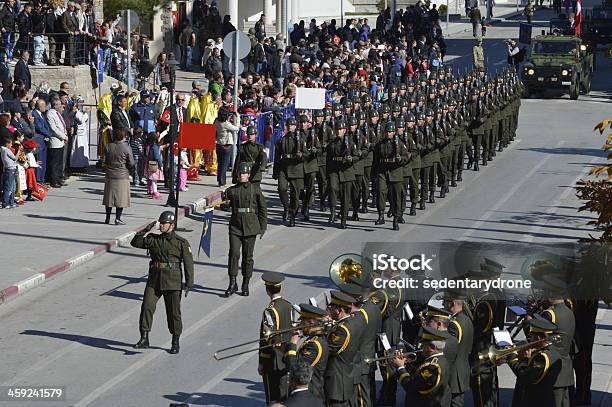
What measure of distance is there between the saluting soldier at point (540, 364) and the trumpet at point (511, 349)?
35 millimetres

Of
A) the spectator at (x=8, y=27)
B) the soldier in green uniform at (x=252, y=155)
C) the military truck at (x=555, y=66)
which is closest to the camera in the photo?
the soldier in green uniform at (x=252, y=155)

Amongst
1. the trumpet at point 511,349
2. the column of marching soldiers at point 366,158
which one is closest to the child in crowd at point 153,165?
the column of marching soldiers at point 366,158

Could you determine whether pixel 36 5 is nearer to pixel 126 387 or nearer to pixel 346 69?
pixel 346 69

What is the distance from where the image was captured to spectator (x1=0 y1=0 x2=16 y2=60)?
3491 cm

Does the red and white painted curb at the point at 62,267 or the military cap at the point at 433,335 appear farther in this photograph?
the red and white painted curb at the point at 62,267

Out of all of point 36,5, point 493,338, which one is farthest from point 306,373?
point 36,5

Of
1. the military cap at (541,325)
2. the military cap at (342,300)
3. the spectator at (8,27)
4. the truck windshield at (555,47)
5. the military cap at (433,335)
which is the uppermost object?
the spectator at (8,27)

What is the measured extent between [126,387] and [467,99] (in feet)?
56.4

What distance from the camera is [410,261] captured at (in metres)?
13.8

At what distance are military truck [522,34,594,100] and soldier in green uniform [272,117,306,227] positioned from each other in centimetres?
2239

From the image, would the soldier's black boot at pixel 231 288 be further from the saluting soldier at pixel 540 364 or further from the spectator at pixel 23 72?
the spectator at pixel 23 72

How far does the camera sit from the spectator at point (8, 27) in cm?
3491

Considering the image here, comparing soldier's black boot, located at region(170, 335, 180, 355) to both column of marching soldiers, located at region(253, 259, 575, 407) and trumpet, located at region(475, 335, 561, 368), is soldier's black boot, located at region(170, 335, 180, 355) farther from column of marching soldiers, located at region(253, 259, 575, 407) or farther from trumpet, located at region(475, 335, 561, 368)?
trumpet, located at region(475, 335, 561, 368)

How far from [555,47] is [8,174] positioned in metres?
26.2
